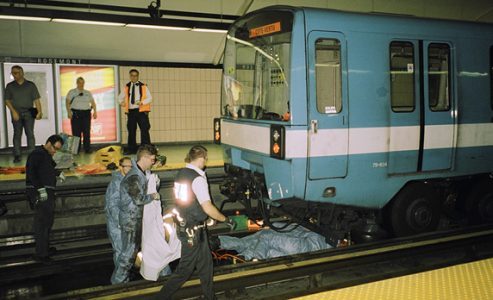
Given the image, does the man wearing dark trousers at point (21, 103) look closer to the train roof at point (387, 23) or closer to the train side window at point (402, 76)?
the train roof at point (387, 23)

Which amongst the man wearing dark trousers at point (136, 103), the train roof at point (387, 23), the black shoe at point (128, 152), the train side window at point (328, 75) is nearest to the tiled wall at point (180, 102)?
the black shoe at point (128, 152)

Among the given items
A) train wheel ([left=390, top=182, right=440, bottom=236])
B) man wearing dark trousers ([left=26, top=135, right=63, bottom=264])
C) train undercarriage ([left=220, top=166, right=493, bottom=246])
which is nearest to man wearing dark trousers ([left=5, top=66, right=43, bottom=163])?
man wearing dark trousers ([left=26, top=135, right=63, bottom=264])

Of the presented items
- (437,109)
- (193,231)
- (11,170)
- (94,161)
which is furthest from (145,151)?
(94,161)

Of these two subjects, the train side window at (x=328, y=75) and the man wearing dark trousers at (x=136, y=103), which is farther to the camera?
the man wearing dark trousers at (x=136, y=103)

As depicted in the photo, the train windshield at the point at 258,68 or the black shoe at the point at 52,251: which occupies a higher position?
the train windshield at the point at 258,68

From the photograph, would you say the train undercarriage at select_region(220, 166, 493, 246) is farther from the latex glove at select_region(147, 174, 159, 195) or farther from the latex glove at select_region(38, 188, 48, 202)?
the latex glove at select_region(38, 188, 48, 202)

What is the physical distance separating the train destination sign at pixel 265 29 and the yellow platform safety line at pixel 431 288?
3282 mm

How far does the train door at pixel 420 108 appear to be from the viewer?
6652 mm

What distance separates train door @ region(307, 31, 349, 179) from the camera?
6.02 metres

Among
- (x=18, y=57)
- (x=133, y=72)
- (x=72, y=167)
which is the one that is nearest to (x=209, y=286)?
(x=72, y=167)

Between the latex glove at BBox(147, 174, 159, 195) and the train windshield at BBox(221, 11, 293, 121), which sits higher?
the train windshield at BBox(221, 11, 293, 121)

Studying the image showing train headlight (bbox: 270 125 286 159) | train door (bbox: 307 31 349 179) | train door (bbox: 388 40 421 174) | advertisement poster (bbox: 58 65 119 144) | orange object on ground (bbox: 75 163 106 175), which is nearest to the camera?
train headlight (bbox: 270 125 286 159)

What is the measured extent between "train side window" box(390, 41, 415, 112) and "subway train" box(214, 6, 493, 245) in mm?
15

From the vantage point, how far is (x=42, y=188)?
671cm
